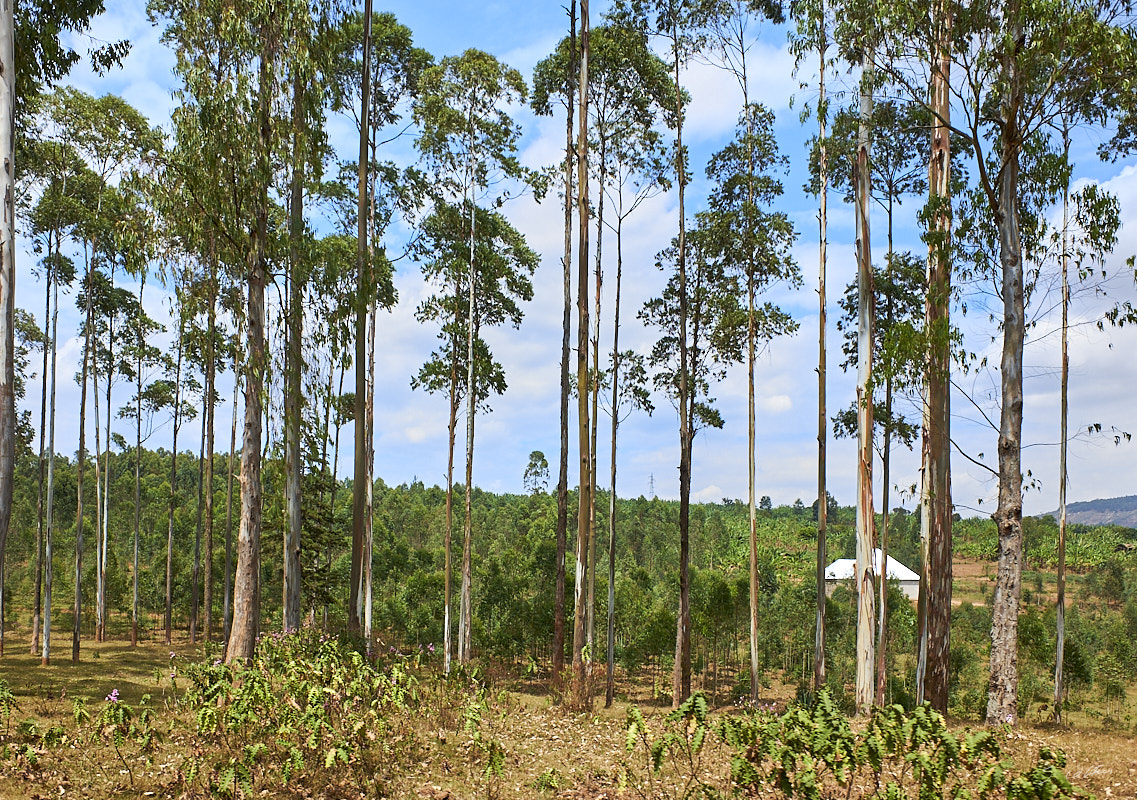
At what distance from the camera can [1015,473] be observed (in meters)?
8.21

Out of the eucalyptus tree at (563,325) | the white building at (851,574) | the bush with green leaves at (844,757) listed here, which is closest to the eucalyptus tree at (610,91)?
the eucalyptus tree at (563,325)

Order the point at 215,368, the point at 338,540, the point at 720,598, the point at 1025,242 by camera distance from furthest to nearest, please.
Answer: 1. the point at 720,598
2. the point at 338,540
3. the point at 215,368
4. the point at 1025,242

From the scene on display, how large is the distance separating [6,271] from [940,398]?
10526 mm

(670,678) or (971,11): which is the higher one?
(971,11)

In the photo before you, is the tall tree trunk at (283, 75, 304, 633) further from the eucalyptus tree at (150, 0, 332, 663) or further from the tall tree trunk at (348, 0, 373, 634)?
the tall tree trunk at (348, 0, 373, 634)

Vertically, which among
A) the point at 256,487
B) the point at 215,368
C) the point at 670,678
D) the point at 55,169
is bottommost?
the point at 670,678

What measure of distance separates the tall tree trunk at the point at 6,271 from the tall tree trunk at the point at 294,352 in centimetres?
462

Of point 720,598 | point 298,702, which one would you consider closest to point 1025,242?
point 298,702

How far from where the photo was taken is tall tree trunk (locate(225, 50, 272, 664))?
9713 mm

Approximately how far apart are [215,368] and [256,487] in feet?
36.4

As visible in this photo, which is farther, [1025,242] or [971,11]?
[1025,242]

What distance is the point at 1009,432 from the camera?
836 centimetres

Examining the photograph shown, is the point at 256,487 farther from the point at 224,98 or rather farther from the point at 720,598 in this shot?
the point at 720,598

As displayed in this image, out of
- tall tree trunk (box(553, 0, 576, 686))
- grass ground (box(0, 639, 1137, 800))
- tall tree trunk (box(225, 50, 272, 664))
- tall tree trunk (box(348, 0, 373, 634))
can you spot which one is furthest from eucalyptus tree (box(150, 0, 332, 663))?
tall tree trunk (box(553, 0, 576, 686))
